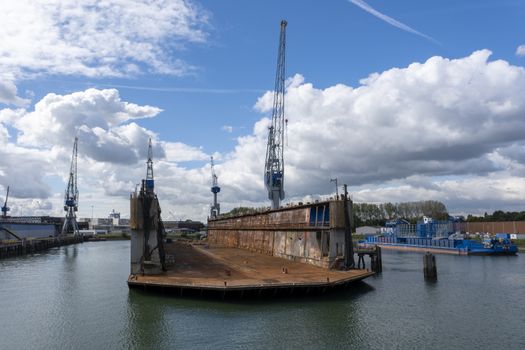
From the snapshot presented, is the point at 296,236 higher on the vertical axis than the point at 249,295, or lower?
higher

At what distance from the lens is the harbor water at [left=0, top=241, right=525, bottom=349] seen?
75.4ft

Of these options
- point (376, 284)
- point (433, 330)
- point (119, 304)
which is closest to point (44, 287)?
point (119, 304)

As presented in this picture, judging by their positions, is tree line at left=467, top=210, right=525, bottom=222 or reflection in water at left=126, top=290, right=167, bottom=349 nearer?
reflection in water at left=126, top=290, right=167, bottom=349

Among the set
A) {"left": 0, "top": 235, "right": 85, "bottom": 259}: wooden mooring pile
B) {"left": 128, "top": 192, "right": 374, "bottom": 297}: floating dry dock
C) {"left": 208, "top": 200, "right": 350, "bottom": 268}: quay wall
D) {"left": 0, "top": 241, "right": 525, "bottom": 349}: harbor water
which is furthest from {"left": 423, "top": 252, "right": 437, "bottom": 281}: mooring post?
{"left": 0, "top": 235, "right": 85, "bottom": 259}: wooden mooring pile

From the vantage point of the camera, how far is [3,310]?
31.7 metres

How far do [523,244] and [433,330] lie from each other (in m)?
78.7

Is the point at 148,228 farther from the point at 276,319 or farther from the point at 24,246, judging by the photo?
the point at 24,246

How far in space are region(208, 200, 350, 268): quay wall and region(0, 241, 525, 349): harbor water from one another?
478 centimetres

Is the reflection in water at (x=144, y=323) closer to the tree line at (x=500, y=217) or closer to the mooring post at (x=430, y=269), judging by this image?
the mooring post at (x=430, y=269)

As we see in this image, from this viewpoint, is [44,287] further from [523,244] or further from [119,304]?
[523,244]

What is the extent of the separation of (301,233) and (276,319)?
21.9 metres

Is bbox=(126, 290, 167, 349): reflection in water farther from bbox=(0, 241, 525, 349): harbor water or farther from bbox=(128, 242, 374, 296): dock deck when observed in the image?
bbox=(128, 242, 374, 296): dock deck

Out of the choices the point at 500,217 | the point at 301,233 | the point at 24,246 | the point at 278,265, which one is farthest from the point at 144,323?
the point at 500,217

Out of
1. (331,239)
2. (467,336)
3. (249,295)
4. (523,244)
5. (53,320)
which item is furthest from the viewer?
(523,244)
